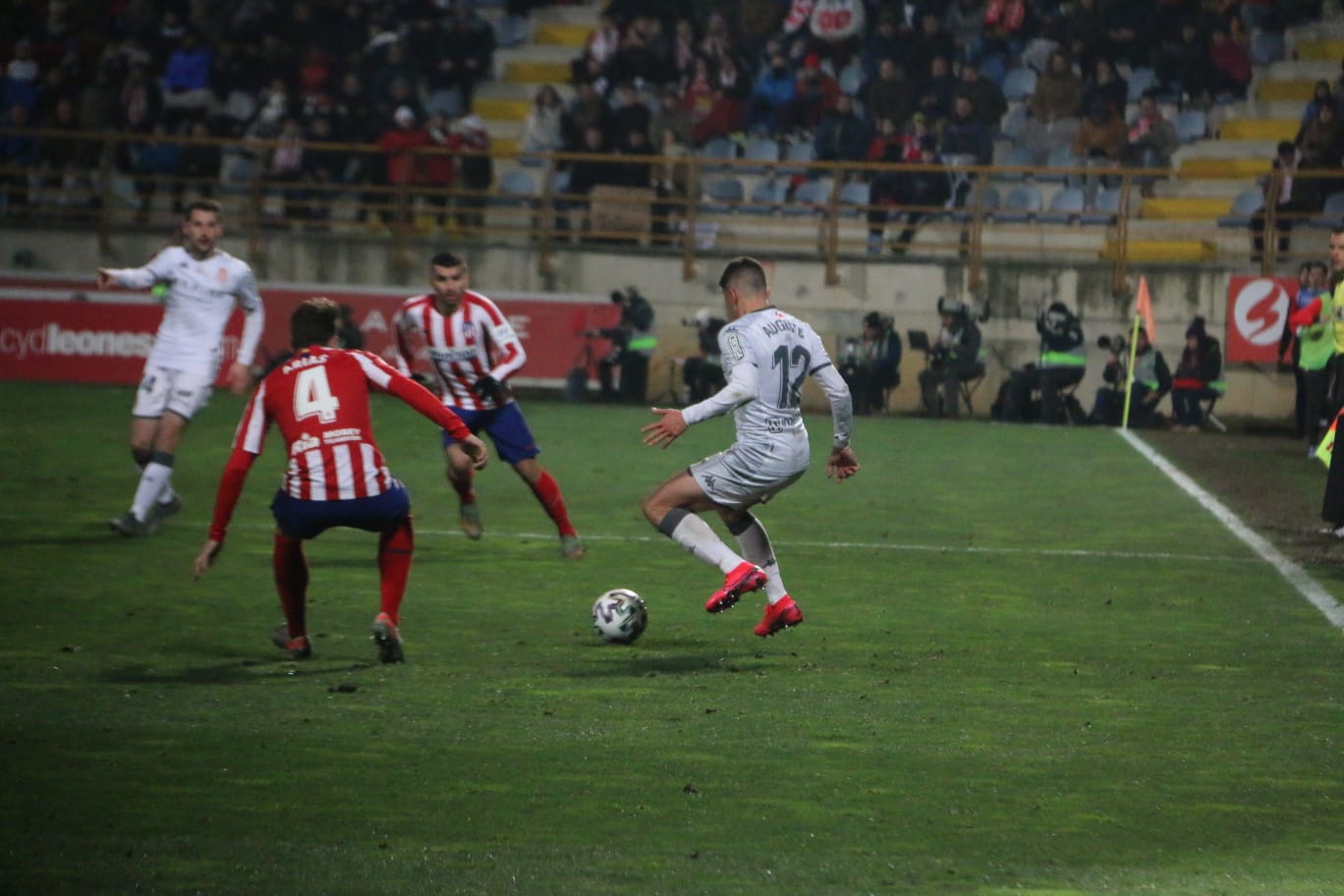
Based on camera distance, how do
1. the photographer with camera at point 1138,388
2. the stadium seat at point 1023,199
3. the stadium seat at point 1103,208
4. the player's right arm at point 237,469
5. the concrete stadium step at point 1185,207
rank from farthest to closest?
the concrete stadium step at point 1185,207
the stadium seat at point 1023,199
the stadium seat at point 1103,208
the photographer with camera at point 1138,388
the player's right arm at point 237,469

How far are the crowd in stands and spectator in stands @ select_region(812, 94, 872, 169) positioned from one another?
0.08 feet

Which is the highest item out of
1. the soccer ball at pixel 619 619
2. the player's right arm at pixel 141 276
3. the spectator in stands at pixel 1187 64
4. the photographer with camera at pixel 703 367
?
the spectator in stands at pixel 1187 64

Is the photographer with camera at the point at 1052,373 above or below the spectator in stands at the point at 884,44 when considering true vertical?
below

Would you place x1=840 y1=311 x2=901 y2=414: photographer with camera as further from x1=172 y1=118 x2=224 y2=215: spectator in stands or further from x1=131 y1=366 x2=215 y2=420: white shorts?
x1=131 y1=366 x2=215 y2=420: white shorts

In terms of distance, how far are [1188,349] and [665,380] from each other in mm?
6415

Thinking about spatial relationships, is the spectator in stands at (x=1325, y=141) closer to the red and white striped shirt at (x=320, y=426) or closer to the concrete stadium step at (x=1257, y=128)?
the concrete stadium step at (x=1257, y=128)

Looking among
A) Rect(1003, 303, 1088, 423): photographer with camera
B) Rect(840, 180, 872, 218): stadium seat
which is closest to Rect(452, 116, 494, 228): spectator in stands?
Rect(840, 180, 872, 218): stadium seat

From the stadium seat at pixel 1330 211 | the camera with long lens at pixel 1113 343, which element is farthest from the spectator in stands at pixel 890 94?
the stadium seat at pixel 1330 211

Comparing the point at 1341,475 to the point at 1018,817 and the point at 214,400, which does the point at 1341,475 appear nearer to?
the point at 1018,817

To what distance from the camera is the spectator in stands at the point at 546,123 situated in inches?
1037

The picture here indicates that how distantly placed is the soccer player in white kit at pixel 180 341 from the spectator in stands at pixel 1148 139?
15510 millimetres

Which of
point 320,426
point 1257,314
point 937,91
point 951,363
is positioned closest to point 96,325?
point 951,363

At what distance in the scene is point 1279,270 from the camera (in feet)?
77.8

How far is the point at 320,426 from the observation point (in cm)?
795
